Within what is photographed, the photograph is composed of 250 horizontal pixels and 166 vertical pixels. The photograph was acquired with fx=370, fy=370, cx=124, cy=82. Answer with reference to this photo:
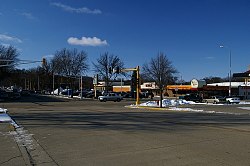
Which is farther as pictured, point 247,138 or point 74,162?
point 247,138

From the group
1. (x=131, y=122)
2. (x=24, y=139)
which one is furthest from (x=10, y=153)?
(x=131, y=122)

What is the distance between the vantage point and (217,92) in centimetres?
9650

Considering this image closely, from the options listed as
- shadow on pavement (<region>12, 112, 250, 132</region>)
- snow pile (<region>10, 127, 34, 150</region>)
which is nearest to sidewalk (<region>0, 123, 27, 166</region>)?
snow pile (<region>10, 127, 34, 150</region>)

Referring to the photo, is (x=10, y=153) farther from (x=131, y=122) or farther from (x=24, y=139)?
(x=131, y=122)

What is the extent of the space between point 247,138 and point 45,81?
136182 mm

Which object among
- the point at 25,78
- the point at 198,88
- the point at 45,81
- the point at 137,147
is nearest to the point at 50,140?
the point at 137,147

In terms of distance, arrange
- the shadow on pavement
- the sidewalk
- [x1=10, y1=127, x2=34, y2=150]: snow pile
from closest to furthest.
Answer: the sidewalk
[x1=10, y1=127, x2=34, y2=150]: snow pile
the shadow on pavement

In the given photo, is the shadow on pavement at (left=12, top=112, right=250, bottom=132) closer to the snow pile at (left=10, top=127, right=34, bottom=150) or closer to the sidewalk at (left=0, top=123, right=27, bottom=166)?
the snow pile at (left=10, top=127, right=34, bottom=150)

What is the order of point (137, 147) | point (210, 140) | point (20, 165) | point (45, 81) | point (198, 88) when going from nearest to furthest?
point (20, 165), point (137, 147), point (210, 140), point (198, 88), point (45, 81)

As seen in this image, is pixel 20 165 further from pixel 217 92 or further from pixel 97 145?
pixel 217 92

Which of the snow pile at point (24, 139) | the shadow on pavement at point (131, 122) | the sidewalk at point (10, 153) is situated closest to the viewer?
the sidewalk at point (10, 153)

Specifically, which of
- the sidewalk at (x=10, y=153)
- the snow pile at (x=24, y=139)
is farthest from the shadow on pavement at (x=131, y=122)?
the sidewalk at (x=10, y=153)

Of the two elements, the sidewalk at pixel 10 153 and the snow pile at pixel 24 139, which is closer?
the sidewalk at pixel 10 153

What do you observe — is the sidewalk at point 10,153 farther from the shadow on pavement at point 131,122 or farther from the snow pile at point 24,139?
the shadow on pavement at point 131,122
